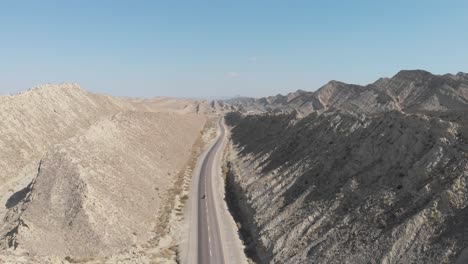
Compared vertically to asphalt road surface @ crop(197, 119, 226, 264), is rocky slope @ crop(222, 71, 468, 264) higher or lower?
higher

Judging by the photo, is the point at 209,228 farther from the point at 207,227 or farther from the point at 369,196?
the point at 369,196

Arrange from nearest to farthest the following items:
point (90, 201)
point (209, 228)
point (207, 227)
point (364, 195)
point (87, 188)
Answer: point (364, 195) → point (90, 201) → point (209, 228) → point (207, 227) → point (87, 188)

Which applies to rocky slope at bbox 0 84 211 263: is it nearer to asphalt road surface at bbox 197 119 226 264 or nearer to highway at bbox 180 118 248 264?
highway at bbox 180 118 248 264

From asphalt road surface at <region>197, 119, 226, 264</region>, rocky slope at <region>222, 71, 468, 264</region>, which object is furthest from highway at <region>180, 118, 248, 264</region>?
rocky slope at <region>222, 71, 468, 264</region>

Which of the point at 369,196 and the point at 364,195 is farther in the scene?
the point at 364,195

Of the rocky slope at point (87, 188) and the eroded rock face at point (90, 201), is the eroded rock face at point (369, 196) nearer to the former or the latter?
the rocky slope at point (87, 188)

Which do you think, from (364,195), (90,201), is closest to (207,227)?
(90,201)

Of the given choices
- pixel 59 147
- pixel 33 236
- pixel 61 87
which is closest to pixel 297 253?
pixel 33 236

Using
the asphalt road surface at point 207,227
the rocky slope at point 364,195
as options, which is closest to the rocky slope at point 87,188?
the asphalt road surface at point 207,227
